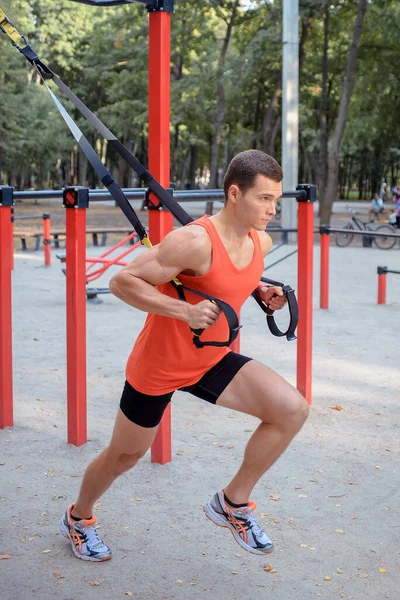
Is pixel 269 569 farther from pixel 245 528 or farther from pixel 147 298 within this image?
pixel 147 298

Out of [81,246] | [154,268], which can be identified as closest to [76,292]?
[81,246]

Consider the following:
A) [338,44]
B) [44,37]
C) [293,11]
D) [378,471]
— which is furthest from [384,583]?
[44,37]

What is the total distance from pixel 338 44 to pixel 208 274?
30242 mm

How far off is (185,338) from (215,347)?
128 millimetres

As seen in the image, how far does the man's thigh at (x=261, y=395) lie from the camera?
125 inches

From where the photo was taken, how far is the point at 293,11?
20422 millimetres

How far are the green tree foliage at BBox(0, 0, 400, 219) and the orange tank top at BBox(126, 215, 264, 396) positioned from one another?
73.2 feet

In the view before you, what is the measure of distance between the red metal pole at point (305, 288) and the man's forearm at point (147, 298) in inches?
115

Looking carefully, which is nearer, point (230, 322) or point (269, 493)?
point (230, 322)

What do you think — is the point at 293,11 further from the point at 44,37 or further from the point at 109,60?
the point at 44,37

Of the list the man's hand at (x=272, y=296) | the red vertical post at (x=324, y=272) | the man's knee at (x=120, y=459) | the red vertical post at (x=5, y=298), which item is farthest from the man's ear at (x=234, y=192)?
the red vertical post at (x=324, y=272)

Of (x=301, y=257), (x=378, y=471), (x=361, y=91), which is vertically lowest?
(x=378, y=471)

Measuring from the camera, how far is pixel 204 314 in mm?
2846

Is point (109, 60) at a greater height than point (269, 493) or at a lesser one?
greater
